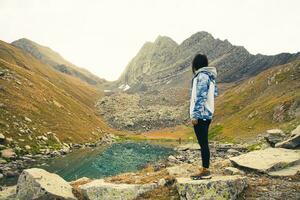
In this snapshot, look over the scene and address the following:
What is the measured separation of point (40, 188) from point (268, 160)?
10.3 meters

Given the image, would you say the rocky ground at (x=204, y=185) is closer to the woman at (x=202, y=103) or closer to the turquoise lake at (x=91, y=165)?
the woman at (x=202, y=103)

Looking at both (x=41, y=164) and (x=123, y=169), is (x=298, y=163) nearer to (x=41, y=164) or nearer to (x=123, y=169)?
(x=123, y=169)

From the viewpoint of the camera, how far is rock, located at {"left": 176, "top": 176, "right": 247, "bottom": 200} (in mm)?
12828

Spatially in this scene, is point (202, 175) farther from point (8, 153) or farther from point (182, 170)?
point (8, 153)

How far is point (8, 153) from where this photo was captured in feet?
146

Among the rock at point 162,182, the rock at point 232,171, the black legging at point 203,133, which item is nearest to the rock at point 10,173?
the rock at point 162,182

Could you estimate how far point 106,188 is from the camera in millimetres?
14984

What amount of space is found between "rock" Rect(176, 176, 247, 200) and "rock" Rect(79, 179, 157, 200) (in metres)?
2.28

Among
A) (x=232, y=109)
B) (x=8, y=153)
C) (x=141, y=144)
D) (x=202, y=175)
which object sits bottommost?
(x=141, y=144)

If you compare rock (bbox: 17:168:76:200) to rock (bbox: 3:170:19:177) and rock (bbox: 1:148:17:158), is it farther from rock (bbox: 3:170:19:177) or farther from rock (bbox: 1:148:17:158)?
rock (bbox: 1:148:17:158)

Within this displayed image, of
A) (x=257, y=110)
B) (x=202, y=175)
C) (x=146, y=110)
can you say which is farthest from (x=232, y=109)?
(x=202, y=175)

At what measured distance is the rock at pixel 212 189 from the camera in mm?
12828

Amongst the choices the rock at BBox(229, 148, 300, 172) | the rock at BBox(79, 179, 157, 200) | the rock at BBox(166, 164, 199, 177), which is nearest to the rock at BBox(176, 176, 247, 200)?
the rock at BBox(79, 179, 157, 200)

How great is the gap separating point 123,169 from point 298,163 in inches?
1279
